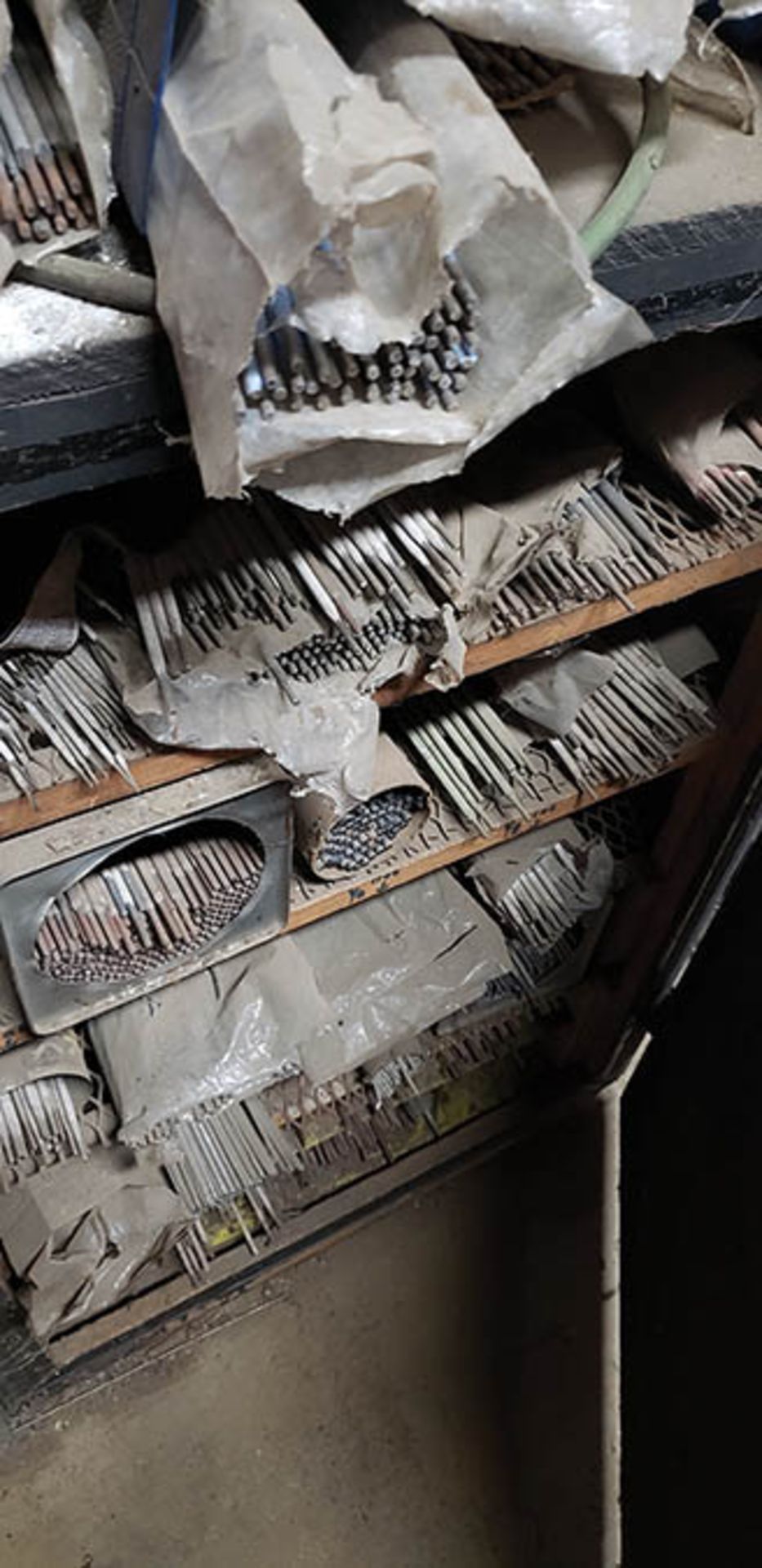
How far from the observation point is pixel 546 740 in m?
1.17

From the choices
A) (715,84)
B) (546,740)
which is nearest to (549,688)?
(546,740)

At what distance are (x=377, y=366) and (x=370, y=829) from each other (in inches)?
22.8

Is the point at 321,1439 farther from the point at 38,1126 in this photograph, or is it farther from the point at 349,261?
the point at 349,261

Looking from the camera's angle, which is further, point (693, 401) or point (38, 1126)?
point (38, 1126)

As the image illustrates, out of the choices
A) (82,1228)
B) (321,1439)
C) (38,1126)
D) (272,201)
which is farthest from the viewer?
(321,1439)

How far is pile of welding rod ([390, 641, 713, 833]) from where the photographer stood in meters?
1.12

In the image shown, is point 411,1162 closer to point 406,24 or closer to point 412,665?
point 412,665

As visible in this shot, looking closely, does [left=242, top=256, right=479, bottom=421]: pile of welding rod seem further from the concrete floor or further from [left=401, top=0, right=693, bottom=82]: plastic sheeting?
the concrete floor

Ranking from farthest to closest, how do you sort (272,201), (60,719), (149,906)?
1. (149,906)
2. (60,719)
3. (272,201)

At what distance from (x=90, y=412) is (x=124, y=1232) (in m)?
1.01

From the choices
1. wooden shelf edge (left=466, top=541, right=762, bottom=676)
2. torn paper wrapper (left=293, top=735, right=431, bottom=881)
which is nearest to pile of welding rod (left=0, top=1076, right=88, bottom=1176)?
torn paper wrapper (left=293, top=735, right=431, bottom=881)

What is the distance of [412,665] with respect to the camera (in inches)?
34.2

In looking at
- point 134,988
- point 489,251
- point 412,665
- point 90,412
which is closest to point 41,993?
point 134,988

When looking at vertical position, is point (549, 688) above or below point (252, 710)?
below
